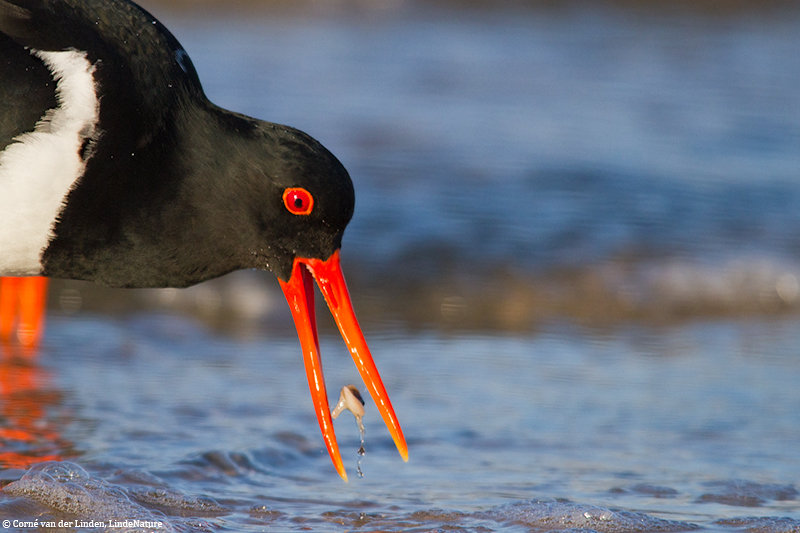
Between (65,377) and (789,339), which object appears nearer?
(65,377)

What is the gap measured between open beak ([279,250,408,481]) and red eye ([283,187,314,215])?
0.76ft

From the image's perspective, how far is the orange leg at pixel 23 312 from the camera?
544 cm

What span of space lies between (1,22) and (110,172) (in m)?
0.56

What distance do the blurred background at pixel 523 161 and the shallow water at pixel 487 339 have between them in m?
0.03

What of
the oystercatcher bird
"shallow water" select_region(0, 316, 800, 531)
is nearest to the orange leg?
"shallow water" select_region(0, 316, 800, 531)

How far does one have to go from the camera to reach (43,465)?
145 inches

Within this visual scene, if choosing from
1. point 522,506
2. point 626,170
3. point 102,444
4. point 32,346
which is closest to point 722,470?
point 522,506

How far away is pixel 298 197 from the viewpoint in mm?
3279

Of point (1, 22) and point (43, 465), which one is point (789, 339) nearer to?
point (43, 465)

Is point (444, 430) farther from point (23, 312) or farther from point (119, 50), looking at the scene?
point (23, 312)

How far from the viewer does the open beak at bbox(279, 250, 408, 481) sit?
3508mm

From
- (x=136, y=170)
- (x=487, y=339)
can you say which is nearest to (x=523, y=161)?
(x=487, y=339)

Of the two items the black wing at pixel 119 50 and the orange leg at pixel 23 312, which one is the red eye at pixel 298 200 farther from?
the orange leg at pixel 23 312

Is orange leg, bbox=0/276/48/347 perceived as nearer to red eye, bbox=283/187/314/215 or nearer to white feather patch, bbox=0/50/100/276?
white feather patch, bbox=0/50/100/276
